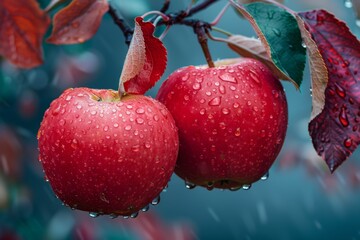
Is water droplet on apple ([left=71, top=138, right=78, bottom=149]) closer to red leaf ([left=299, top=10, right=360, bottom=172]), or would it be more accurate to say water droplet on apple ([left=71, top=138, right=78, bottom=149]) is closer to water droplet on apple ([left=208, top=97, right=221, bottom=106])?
water droplet on apple ([left=208, top=97, right=221, bottom=106])

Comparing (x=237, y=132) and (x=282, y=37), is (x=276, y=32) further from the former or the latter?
(x=237, y=132)

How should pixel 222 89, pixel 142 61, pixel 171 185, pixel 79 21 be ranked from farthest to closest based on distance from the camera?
pixel 171 185 → pixel 79 21 → pixel 222 89 → pixel 142 61

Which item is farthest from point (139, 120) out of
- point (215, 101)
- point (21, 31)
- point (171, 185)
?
point (171, 185)

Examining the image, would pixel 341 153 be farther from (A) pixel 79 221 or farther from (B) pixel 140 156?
(A) pixel 79 221

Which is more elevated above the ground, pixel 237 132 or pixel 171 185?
pixel 237 132

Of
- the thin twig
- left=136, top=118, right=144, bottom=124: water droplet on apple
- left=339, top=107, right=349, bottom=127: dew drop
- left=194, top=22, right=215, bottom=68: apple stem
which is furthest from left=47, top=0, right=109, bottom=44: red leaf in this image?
left=339, top=107, right=349, bottom=127: dew drop

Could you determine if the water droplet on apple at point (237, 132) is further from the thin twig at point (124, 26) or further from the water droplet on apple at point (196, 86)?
the thin twig at point (124, 26)
